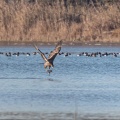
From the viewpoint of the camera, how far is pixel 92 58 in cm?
2925

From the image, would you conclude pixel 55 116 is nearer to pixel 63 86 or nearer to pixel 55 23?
pixel 63 86

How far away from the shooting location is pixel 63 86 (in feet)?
→ 62.1

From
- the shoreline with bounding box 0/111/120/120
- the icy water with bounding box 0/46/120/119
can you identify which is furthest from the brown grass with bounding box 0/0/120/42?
the shoreline with bounding box 0/111/120/120

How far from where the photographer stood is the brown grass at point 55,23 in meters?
35.3

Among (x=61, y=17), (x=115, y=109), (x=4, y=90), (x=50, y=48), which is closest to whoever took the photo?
(x=115, y=109)

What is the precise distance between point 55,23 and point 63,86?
1726 cm

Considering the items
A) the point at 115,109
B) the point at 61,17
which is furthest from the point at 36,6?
the point at 115,109

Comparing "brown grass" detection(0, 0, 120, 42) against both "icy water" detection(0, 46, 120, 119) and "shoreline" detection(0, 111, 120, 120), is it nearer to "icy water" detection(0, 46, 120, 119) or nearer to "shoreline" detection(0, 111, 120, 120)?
"icy water" detection(0, 46, 120, 119)

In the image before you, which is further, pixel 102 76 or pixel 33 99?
pixel 102 76

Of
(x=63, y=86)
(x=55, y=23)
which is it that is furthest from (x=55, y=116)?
(x=55, y=23)

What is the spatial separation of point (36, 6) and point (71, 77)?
56.6ft

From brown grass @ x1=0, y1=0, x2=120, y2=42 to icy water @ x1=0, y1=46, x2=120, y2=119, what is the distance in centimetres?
637

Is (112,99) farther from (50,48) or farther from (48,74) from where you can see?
(50,48)

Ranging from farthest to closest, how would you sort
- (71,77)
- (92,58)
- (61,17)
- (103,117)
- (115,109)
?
(61,17) < (92,58) < (71,77) < (115,109) < (103,117)
